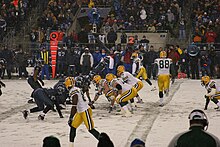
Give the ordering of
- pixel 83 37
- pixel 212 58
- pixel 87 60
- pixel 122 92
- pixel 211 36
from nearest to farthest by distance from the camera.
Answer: pixel 122 92 → pixel 87 60 → pixel 212 58 → pixel 211 36 → pixel 83 37

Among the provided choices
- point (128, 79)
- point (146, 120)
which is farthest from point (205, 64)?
point (146, 120)

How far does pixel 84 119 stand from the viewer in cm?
1072

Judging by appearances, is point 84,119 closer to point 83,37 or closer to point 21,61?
point 21,61

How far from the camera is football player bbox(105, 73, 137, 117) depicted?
14570mm

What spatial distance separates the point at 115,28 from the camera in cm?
2861


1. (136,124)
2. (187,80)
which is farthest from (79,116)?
(187,80)

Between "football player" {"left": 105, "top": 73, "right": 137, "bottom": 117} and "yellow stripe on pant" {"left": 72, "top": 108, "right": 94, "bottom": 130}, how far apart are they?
149 inches

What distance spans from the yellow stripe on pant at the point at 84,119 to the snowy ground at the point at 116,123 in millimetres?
591

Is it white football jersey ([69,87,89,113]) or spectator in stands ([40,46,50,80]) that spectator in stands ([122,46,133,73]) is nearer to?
spectator in stands ([40,46,50,80])

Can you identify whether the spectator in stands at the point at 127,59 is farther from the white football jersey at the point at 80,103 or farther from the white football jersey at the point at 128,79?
the white football jersey at the point at 80,103

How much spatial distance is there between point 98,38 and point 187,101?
397 inches

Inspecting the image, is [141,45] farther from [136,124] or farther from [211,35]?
[136,124]

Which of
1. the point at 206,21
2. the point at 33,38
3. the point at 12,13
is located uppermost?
the point at 12,13

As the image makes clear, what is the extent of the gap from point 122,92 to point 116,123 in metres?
1.24
